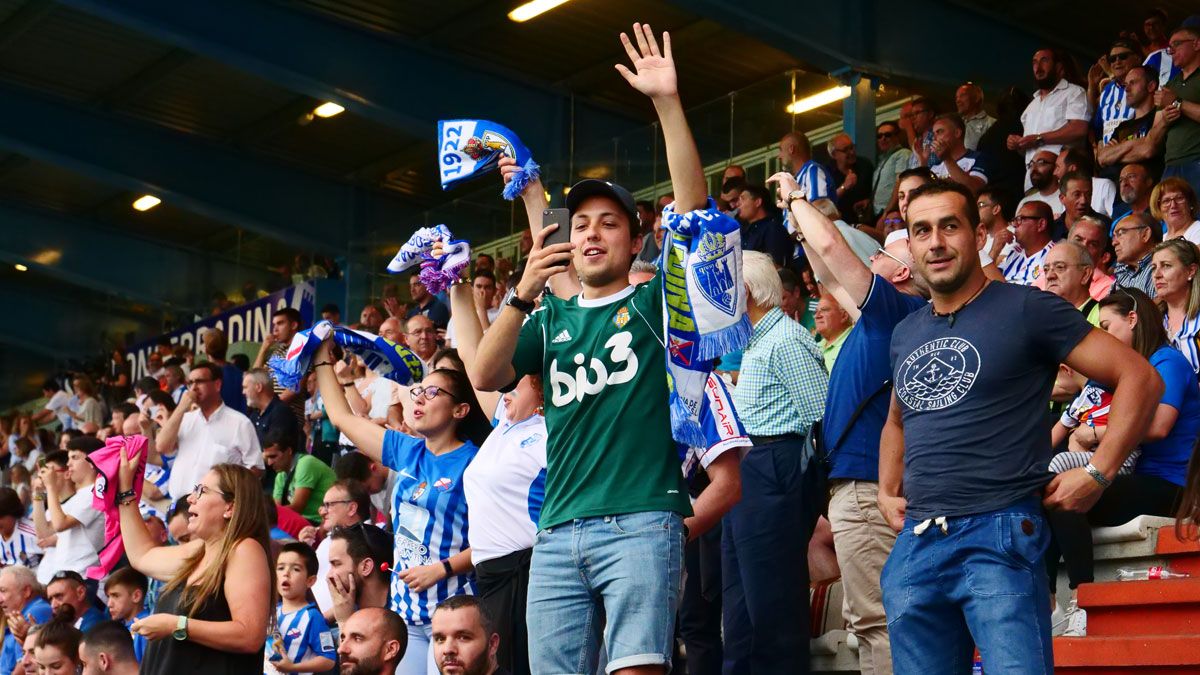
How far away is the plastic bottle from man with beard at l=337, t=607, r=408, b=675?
9.40 feet

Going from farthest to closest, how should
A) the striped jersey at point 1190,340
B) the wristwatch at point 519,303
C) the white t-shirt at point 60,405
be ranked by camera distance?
the white t-shirt at point 60,405, the striped jersey at point 1190,340, the wristwatch at point 519,303

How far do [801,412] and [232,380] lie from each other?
24.7 ft

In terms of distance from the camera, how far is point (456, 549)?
5992 mm

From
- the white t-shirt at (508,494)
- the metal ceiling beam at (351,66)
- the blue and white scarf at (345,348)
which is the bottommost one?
the white t-shirt at (508,494)

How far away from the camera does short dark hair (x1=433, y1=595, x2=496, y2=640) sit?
497 centimetres

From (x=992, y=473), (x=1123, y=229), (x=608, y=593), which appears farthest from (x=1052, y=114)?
(x=608, y=593)

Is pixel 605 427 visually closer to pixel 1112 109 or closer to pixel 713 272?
pixel 713 272

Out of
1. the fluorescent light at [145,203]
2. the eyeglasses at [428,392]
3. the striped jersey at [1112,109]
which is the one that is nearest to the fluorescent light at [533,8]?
the striped jersey at [1112,109]

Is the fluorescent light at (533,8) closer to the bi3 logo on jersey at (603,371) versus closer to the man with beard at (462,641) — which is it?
the man with beard at (462,641)

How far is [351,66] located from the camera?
50.5 feet

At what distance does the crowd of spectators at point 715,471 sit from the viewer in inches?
153

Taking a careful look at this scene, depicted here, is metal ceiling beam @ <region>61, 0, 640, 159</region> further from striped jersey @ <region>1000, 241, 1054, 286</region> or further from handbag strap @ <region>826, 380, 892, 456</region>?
handbag strap @ <region>826, 380, 892, 456</region>

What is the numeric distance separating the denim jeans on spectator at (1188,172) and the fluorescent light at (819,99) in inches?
141

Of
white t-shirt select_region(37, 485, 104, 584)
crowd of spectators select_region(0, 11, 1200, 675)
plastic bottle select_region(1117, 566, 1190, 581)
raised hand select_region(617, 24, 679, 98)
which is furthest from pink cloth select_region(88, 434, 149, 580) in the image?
plastic bottle select_region(1117, 566, 1190, 581)
